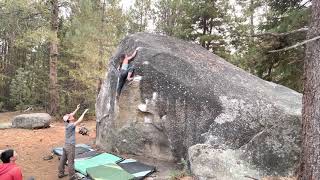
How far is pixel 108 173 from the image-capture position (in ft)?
32.1

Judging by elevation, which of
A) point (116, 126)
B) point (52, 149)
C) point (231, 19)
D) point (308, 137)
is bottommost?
point (52, 149)

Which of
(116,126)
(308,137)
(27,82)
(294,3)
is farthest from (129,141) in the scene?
(27,82)

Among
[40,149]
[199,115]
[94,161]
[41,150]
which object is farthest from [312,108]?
[40,149]

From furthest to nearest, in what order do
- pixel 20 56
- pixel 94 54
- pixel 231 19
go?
pixel 20 56, pixel 94 54, pixel 231 19

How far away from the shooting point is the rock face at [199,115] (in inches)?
365

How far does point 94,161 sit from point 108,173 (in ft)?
4.05

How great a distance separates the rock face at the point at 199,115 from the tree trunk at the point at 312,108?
319 centimetres

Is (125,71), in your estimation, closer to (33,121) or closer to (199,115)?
(199,115)

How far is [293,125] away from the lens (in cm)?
948

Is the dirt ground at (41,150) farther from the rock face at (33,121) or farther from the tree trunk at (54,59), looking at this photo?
the tree trunk at (54,59)

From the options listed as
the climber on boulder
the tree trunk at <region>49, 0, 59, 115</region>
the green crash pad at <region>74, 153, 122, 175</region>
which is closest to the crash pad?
the green crash pad at <region>74, 153, 122, 175</region>

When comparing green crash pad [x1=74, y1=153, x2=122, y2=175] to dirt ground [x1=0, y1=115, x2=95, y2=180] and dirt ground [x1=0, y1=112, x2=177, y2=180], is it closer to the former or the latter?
dirt ground [x1=0, y1=112, x2=177, y2=180]

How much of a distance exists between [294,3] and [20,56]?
26.0 m

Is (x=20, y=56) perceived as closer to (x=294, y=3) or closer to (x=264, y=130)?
(x=294, y=3)
